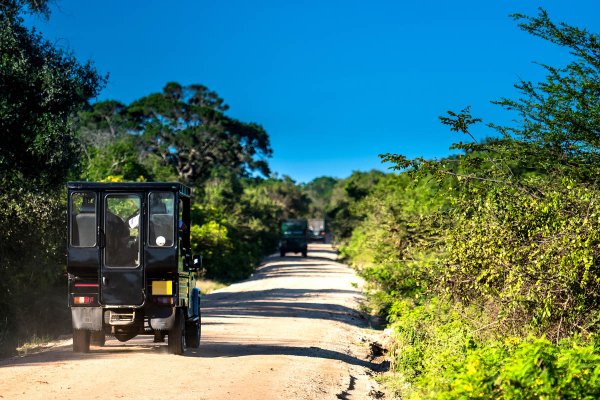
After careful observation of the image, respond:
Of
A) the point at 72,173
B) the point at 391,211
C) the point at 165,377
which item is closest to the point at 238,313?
the point at 72,173

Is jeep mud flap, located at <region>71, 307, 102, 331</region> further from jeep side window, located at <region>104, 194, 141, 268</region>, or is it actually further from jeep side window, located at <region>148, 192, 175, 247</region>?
jeep side window, located at <region>148, 192, 175, 247</region>

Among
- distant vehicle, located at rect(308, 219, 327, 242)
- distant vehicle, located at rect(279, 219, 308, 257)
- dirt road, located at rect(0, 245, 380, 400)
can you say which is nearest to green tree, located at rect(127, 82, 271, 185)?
distant vehicle, located at rect(279, 219, 308, 257)

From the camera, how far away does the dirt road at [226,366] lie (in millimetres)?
10672

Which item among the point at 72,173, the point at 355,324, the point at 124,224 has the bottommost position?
the point at 355,324

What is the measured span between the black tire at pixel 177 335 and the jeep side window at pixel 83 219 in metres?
1.73

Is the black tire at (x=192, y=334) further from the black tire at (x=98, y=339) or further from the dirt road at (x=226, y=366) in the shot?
the black tire at (x=98, y=339)

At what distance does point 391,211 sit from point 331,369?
16.3 meters

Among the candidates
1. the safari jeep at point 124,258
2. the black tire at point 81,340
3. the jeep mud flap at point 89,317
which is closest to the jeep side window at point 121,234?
the safari jeep at point 124,258

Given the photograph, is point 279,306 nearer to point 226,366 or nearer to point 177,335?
point 177,335

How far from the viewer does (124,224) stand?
13.5 meters

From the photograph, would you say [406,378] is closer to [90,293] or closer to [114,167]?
[90,293]

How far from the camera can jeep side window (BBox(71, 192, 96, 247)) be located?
43.6 ft

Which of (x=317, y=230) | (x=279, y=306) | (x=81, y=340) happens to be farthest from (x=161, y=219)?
(x=317, y=230)

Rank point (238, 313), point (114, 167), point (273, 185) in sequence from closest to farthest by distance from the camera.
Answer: point (238, 313) < point (114, 167) < point (273, 185)
